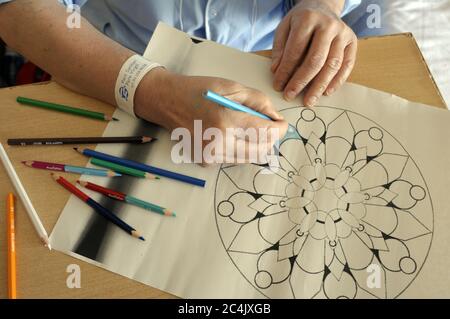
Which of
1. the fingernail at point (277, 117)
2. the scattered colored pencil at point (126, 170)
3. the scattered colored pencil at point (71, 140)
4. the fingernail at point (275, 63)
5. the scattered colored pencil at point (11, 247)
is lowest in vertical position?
the scattered colored pencil at point (11, 247)

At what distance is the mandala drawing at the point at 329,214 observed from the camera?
1.50 feet

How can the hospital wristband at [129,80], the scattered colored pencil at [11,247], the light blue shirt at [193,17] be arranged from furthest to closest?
the light blue shirt at [193,17] < the hospital wristband at [129,80] < the scattered colored pencil at [11,247]

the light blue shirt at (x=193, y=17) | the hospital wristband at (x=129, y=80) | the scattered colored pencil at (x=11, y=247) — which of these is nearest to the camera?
the scattered colored pencil at (x=11, y=247)

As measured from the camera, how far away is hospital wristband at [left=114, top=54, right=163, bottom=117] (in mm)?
537

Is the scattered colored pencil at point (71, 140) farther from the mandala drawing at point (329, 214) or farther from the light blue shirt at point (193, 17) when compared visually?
the light blue shirt at point (193, 17)

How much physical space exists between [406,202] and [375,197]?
4 cm

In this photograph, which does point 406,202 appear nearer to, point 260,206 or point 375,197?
point 375,197

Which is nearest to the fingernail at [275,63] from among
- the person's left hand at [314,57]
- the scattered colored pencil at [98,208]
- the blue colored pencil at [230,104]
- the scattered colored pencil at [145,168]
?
the person's left hand at [314,57]

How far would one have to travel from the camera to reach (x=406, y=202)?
499mm

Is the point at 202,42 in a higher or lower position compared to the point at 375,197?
higher

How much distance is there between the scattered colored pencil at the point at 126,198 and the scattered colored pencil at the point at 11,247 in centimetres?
8

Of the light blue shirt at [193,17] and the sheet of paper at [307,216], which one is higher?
the light blue shirt at [193,17]

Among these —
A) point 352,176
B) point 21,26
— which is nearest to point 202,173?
point 352,176
